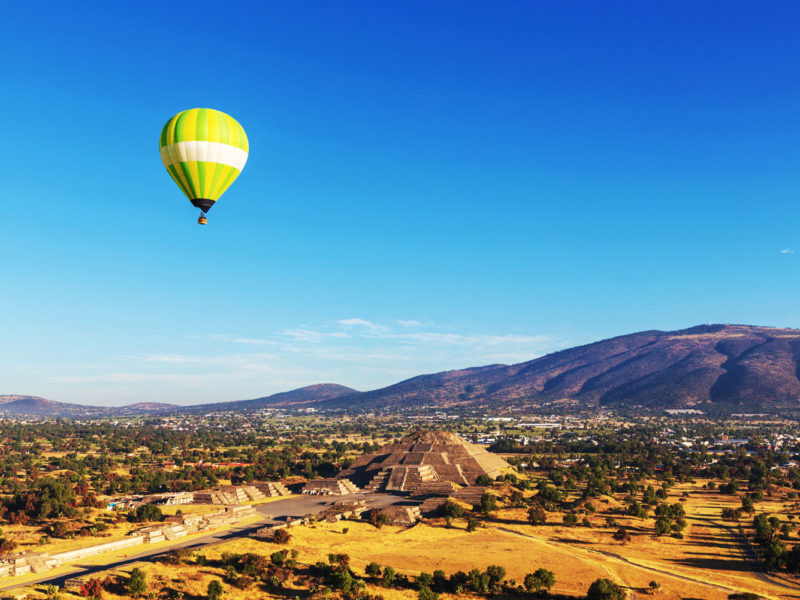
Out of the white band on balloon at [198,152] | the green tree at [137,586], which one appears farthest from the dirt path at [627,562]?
the white band on balloon at [198,152]

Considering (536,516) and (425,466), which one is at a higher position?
(425,466)

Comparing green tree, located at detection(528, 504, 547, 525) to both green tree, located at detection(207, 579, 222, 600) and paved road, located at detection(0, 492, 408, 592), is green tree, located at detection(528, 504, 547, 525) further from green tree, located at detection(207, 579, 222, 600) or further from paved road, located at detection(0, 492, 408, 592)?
green tree, located at detection(207, 579, 222, 600)

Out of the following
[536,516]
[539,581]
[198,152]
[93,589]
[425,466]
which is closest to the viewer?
[93,589]

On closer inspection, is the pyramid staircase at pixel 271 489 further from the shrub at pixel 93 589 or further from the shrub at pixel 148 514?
the shrub at pixel 93 589

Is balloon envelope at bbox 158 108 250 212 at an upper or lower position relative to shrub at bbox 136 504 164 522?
upper

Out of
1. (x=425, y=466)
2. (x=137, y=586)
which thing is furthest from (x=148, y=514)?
(x=425, y=466)

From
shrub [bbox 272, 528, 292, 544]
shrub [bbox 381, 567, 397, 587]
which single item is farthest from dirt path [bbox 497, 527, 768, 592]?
shrub [bbox 272, 528, 292, 544]

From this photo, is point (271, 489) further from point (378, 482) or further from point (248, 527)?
point (248, 527)

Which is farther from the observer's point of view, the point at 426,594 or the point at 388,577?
the point at 388,577

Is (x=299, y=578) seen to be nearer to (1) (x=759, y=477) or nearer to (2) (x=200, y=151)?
(2) (x=200, y=151)
